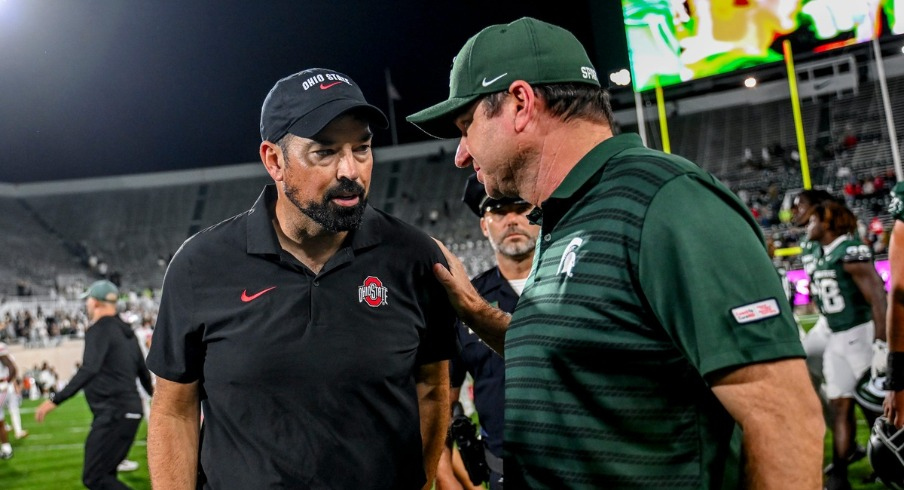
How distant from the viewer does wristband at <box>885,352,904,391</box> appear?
150 inches

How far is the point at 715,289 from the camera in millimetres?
1305

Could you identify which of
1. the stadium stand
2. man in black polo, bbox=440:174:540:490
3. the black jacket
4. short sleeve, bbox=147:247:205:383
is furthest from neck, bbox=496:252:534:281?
the stadium stand

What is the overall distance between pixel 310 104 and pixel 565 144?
979mm

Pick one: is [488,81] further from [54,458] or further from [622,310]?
[54,458]

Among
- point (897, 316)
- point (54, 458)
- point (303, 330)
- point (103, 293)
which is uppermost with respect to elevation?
point (303, 330)

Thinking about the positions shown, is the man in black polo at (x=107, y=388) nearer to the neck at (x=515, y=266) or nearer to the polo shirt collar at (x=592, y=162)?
the neck at (x=515, y=266)

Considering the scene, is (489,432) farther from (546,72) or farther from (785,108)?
(785,108)

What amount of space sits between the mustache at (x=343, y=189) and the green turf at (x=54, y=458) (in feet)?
23.6

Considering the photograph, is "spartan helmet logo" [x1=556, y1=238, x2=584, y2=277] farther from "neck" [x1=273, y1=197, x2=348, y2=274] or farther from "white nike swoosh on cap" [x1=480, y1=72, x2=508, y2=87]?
"neck" [x1=273, y1=197, x2=348, y2=274]

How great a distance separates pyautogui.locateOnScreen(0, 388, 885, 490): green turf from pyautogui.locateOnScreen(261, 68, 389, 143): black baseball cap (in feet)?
18.2

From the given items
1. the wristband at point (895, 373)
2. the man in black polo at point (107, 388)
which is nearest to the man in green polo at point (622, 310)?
the wristband at point (895, 373)

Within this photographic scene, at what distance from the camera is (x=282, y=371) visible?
7.43ft

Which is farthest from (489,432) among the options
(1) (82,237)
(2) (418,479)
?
(1) (82,237)

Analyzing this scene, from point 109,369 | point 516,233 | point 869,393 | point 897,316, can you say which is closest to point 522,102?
point 516,233
